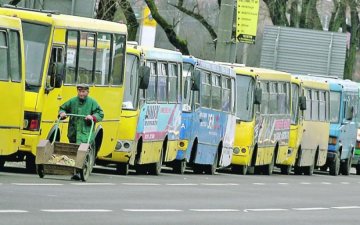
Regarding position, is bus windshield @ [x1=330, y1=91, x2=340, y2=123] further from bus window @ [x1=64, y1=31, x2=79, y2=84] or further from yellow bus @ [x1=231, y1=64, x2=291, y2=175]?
bus window @ [x1=64, y1=31, x2=79, y2=84]

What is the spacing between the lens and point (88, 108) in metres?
24.5

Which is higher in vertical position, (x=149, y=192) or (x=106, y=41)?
(x=106, y=41)

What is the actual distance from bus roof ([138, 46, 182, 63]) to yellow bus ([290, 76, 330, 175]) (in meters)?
10.9

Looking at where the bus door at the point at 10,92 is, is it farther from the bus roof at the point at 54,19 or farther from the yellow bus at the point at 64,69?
the bus roof at the point at 54,19

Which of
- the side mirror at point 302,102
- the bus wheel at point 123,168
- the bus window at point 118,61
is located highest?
the bus window at point 118,61

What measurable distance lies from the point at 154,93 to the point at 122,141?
240cm

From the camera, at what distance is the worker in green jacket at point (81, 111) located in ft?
80.1

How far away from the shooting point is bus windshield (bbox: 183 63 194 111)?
1347 inches

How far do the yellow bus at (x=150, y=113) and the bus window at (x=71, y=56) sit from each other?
2.34 meters

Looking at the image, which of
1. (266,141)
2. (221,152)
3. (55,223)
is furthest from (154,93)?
(55,223)

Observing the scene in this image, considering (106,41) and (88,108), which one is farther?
(106,41)

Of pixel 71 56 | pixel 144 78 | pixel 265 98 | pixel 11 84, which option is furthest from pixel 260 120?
pixel 11 84

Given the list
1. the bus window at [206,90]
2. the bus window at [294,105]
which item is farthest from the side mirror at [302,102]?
the bus window at [206,90]

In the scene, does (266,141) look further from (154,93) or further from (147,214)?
(147,214)
